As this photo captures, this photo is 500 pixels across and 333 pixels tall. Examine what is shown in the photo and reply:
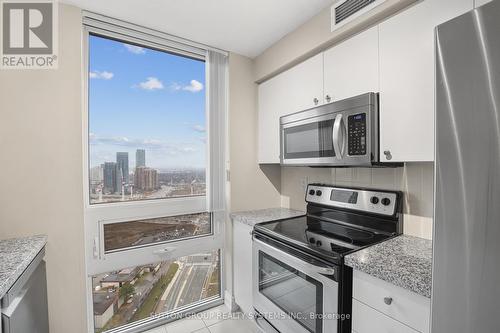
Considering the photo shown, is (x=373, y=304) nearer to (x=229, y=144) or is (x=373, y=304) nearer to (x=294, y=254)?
(x=294, y=254)

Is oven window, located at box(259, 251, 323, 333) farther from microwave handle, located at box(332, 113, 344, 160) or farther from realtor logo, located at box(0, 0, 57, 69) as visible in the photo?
realtor logo, located at box(0, 0, 57, 69)

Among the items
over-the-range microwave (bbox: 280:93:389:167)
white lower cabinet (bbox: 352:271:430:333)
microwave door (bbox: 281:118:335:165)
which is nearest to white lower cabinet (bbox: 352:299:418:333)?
white lower cabinet (bbox: 352:271:430:333)

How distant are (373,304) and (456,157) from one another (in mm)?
784

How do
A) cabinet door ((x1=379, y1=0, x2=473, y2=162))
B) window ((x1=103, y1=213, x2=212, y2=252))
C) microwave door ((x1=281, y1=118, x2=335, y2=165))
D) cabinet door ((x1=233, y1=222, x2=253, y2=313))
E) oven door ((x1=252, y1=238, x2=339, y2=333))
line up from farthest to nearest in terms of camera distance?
cabinet door ((x1=233, y1=222, x2=253, y2=313)) → window ((x1=103, y1=213, x2=212, y2=252)) → microwave door ((x1=281, y1=118, x2=335, y2=165)) → oven door ((x1=252, y1=238, x2=339, y2=333)) → cabinet door ((x1=379, y1=0, x2=473, y2=162))

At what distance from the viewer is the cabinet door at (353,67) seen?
1365 mm

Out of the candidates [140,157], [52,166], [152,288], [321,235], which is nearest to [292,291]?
[321,235]

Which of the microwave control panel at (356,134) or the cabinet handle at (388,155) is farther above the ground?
the microwave control panel at (356,134)

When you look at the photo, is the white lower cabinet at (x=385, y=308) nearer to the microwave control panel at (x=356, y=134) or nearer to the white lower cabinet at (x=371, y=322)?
the white lower cabinet at (x=371, y=322)

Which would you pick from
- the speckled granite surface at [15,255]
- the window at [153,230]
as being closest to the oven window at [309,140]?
the window at [153,230]

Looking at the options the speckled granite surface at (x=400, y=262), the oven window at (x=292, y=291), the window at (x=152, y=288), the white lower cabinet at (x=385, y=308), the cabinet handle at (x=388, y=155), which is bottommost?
the window at (x=152, y=288)

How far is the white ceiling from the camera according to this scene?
5.13 feet

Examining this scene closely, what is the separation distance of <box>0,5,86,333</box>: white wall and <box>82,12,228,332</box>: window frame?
127 millimetres

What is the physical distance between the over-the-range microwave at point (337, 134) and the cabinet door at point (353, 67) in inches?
3.9

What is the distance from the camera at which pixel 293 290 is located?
59.4 inches
